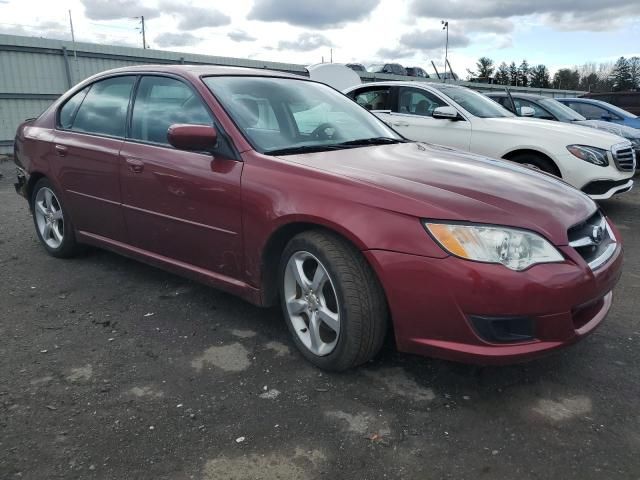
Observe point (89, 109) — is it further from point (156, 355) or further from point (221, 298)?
point (156, 355)

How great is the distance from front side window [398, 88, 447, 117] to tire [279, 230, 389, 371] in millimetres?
4927

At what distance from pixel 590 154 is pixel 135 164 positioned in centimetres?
497

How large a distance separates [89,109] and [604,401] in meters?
3.96

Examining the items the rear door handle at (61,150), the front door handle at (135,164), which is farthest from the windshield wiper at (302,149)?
the rear door handle at (61,150)

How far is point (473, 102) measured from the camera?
7.21 meters

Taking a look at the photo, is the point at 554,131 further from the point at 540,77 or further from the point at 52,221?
the point at 540,77

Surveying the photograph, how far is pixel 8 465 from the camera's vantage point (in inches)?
82.1

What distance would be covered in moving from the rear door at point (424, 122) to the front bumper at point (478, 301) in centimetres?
453

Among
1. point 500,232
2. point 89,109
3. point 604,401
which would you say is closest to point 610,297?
point 604,401

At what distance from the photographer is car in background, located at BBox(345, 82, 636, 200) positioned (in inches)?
237

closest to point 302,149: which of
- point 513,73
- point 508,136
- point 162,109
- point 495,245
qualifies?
point 162,109

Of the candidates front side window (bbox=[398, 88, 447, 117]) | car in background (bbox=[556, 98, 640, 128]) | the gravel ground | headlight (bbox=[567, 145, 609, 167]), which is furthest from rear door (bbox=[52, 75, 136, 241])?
car in background (bbox=[556, 98, 640, 128])

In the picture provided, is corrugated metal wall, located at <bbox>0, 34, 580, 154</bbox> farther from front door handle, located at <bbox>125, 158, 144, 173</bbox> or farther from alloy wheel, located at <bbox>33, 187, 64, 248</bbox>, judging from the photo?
front door handle, located at <bbox>125, 158, 144, 173</bbox>

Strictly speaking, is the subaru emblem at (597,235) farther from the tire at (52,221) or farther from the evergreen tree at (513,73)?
the evergreen tree at (513,73)
